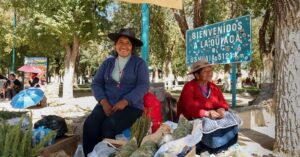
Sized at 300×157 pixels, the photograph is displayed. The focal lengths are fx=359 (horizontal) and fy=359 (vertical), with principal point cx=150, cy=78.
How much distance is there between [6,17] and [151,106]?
27.9 m

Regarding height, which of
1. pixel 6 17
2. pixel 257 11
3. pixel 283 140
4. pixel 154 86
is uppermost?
pixel 6 17

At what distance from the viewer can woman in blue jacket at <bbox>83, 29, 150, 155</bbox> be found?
3.60m

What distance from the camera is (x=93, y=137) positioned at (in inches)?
142

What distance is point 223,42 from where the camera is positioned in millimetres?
7945

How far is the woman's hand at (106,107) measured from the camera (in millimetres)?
3734

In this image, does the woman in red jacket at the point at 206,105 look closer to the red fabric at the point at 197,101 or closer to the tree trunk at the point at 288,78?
the red fabric at the point at 197,101

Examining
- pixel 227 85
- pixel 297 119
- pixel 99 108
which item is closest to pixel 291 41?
pixel 297 119

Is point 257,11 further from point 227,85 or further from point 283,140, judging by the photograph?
point 227,85

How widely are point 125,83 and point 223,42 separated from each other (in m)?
4.48

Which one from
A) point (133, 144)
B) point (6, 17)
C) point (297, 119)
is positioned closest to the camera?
point (133, 144)

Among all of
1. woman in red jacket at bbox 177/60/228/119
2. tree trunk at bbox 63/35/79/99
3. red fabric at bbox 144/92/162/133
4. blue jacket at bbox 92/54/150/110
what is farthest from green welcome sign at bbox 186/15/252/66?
tree trunk at bbox 63/35/79/99

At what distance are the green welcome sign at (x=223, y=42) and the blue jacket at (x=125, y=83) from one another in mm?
3965

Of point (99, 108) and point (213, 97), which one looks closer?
point (99, 108)

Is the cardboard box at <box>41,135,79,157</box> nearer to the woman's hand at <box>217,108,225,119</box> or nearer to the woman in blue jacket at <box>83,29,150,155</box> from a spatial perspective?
the woman in blue jacket at <box>83,29,150,155</box>
